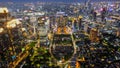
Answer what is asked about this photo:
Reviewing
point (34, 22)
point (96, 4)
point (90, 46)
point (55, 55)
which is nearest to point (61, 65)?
point (55, 55)

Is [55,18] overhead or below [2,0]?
below

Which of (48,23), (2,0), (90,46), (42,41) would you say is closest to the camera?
(90,46)

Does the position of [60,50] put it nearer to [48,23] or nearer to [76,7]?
[48,23]

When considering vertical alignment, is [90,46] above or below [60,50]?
below

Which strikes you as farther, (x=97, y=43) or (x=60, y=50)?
(x=97, y=43)

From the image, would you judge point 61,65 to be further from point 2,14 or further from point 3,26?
point 2,14

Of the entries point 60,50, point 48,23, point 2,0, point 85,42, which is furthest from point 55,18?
point 60,50

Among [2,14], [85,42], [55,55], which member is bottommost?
[85,42]

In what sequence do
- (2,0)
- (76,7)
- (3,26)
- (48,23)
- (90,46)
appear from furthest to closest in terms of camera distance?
(76,7), (48,23), (2,0), (90,46), (3,26)

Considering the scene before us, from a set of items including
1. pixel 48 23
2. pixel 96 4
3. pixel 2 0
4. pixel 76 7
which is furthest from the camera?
pixel 96 4
